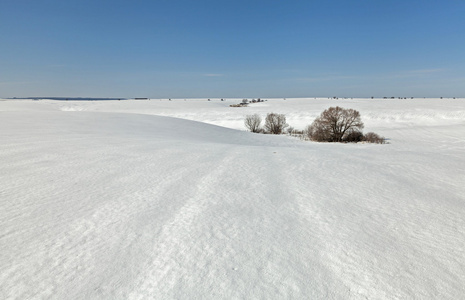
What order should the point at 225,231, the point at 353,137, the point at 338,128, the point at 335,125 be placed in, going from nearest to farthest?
A: the point at 225,231 → the point at 335,125 → the point at 338,128 → the point at 353,137

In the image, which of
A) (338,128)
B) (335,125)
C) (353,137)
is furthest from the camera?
(353,137)

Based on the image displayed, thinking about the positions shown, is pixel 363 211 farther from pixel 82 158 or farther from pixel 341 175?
pixel 82 158

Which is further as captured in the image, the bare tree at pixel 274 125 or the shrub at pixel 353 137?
the bare tree at pixel 274 125

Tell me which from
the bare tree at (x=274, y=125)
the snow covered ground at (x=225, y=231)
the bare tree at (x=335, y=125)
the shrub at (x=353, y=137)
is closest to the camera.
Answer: the snow covered ground at (x=225, y=231)

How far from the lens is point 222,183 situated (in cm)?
414

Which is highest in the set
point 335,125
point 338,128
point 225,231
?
point 225,231

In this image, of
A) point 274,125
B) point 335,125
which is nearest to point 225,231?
point 335,125

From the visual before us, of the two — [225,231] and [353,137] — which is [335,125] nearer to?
[353,137]

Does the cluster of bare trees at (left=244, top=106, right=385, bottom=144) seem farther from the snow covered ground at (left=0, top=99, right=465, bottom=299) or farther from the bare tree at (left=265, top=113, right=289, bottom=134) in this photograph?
the snow covered ground at (left=0, top=99, right=465, bottom=299)

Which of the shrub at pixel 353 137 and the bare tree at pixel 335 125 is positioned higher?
the bare tree at pixel 335 125

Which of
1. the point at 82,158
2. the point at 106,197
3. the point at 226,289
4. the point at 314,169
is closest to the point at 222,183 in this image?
the point at 106,197

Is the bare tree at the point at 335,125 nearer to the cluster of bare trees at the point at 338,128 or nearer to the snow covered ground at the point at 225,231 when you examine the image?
the cluster of bare trees at the point at 338,128

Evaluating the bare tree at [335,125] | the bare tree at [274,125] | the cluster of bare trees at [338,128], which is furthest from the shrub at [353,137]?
the bare tree at [274,125]

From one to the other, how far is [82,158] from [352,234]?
4.86m
